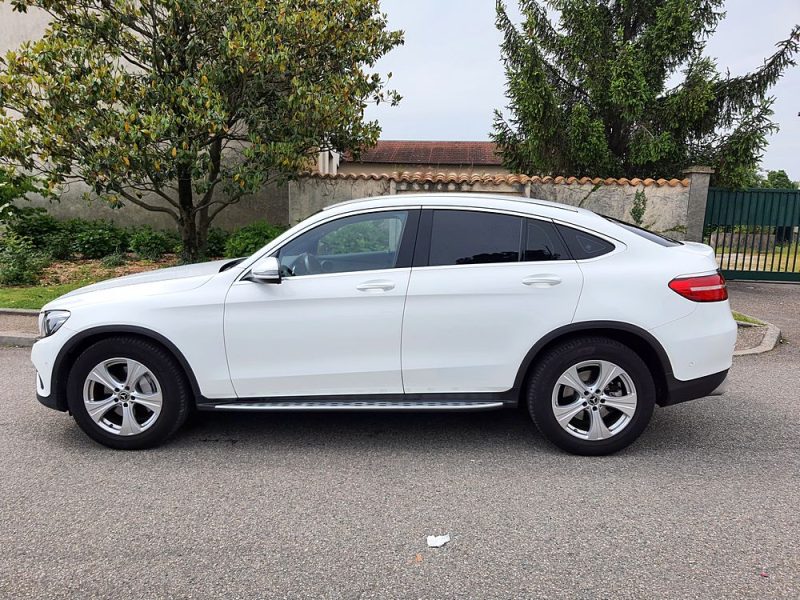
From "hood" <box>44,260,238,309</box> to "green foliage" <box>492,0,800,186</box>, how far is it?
1126 cm

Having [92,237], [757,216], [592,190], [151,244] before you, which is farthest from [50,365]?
[757,216]

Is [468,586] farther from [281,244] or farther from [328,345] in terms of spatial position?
[281,244]

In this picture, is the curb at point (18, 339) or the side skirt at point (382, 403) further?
the curb at point (18, 339)

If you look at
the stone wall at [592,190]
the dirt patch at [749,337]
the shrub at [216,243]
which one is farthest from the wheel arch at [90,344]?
the shrub at [216,243]

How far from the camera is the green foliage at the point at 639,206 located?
11250 mm

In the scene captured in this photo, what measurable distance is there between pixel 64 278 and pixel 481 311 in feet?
31.3

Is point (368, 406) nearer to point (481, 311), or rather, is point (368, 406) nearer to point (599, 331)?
point (481, 311)

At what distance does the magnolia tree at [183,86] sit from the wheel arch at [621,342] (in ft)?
22.0

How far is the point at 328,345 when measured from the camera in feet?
12.9

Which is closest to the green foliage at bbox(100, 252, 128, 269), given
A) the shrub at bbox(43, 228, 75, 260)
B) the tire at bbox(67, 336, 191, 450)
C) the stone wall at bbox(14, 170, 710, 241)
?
the shrub at bbox(43, 228, 75, 260)

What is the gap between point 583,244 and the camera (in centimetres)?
401

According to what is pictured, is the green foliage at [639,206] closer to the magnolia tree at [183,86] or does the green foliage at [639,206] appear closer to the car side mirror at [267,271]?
the magnolia tree at [183,86]

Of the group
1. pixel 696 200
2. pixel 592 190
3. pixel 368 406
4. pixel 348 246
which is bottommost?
pixel 368 406

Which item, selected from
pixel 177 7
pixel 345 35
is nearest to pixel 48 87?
pixel 177 7
